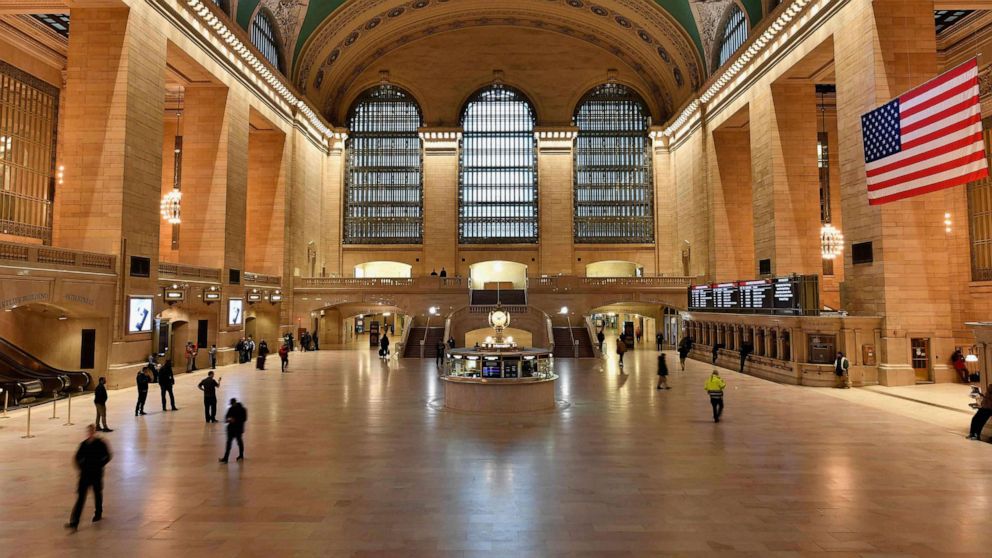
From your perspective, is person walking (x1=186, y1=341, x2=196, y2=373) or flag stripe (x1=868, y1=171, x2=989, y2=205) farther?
person walking (x1=186, y1=341, x2=196, y2=373)

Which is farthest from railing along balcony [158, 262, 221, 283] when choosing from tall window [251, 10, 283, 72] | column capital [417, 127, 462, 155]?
column capital [417, 127, 462, 155]

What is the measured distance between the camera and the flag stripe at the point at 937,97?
1066 cm

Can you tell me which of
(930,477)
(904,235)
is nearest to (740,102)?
(904,235)

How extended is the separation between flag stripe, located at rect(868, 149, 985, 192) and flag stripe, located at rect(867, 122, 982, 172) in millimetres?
310

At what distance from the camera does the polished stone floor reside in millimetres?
5504

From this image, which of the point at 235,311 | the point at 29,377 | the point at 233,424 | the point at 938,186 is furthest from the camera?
the point at 235,311

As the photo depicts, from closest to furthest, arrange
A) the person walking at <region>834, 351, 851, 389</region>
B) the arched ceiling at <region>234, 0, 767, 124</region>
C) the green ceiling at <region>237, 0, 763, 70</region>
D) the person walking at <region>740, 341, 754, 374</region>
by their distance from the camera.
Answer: the person walking at <region>834, 351, 851, 389</region> < the person walking at <region>740, 341, 754, 374</region> < the green ceiling at <region>237, 0, 763, 70</region> < the arched ceiling at <region>234, 0, 767, 124</region>

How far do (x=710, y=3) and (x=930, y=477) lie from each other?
1053 inches

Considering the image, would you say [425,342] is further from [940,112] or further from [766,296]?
[940,112]

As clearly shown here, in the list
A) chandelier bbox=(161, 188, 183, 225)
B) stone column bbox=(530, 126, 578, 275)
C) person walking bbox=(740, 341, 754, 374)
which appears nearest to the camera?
person walking bbox=(740, 341, 754, 374)

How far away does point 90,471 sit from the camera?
5.97m

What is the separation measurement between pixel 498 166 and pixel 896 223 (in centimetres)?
2615

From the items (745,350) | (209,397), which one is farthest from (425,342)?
(209,397)

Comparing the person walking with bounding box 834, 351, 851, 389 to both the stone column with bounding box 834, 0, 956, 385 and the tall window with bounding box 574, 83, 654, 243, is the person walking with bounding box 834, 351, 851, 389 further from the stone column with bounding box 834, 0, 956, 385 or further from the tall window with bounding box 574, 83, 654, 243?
the tall window with bounding box 574, 83, 654, 243
